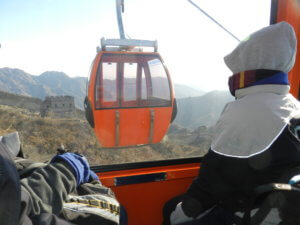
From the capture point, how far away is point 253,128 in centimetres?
83

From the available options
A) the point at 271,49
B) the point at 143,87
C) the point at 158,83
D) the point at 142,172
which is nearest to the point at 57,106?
the point at 143,87

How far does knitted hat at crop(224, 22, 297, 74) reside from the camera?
0.89 meters

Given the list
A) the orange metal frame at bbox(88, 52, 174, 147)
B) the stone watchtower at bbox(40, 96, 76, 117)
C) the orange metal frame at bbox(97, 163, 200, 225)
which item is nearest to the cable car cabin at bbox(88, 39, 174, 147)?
the orange metal frame at bbox(88, 52, 174, 147)

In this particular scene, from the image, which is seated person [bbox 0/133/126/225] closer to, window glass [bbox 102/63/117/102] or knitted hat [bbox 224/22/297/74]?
knitted hat [bbox 224/22/297/74]

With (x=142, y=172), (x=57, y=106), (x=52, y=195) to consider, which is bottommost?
(x=57, y=106)

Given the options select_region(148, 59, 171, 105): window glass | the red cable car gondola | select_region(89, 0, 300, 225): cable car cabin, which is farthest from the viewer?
select_region(148, 59, 171, 105): window glass

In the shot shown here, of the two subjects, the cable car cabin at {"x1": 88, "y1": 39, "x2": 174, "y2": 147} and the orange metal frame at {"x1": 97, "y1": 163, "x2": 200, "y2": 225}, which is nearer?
the orange metal frame at {"x1": 97, "y1": 163, "x2": 200, "y2": 225}

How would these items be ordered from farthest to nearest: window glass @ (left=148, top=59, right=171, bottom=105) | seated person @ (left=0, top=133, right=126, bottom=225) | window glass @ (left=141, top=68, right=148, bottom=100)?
window glass @ (left=141, top=68, right=148, bottom=100) → window glass @ (left=148, top=59, right=171, bottom=105) → seated person @ (left=0, top=133, right=126, bottom=225)

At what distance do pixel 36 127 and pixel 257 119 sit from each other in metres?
5.81

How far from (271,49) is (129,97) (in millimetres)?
2478

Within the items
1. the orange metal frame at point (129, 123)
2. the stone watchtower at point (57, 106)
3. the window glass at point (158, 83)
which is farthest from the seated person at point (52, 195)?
the stone watchtower at point (57, 106)

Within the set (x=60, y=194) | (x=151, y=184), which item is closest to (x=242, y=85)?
(x=60, y=194)

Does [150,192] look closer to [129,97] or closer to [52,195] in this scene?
Answer: [52,195]

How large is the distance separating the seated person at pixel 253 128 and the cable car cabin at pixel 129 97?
73.9 inches
